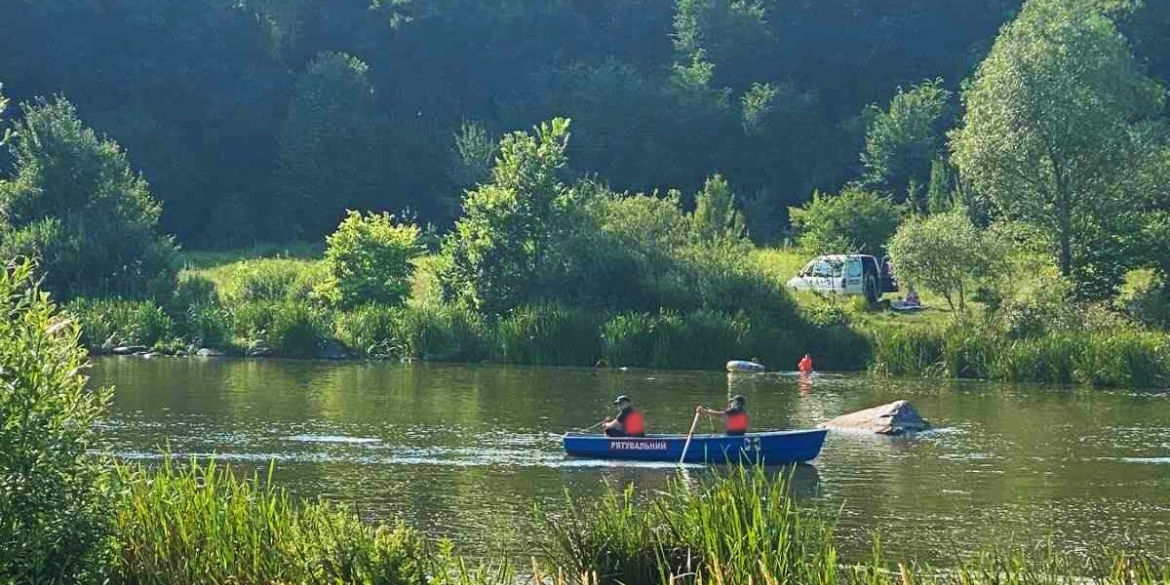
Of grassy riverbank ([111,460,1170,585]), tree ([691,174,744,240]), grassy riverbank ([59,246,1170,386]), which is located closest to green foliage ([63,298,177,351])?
grassy riverbank ([59,246,1170,386])

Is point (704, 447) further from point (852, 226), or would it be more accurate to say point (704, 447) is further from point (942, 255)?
point (852, 226)

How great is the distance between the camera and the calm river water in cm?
2569

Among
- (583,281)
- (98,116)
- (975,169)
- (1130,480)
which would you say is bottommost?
(1130,480)

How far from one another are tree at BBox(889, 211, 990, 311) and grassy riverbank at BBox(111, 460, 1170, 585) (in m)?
39.6

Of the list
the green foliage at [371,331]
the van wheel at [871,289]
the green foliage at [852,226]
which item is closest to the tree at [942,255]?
the van wheel at [871,289]

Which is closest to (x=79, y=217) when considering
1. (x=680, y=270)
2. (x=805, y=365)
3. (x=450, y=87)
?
(x=680, y=270)

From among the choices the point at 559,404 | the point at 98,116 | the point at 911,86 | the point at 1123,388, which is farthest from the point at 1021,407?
the point at 98,116

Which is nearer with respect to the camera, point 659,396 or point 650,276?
point 659,396

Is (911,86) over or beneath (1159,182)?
over

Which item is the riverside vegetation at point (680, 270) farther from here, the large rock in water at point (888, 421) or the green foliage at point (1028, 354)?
the large rock in water at point (888, 421)

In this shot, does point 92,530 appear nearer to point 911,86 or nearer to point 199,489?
point 199,489

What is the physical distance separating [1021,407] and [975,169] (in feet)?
61.7

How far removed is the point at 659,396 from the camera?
44.1 metres

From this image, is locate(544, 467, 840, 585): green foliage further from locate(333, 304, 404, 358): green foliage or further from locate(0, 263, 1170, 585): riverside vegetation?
locate(333, 304, 404, 358): green foliage
